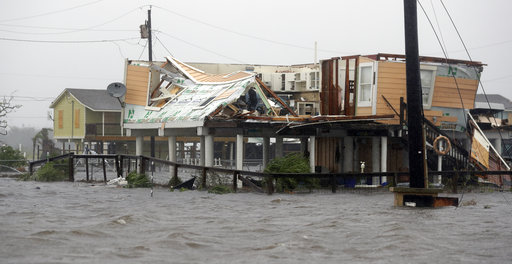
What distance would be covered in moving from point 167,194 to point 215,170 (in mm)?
2166

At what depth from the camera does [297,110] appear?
3738 cm

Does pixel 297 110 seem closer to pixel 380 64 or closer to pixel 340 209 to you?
pixel 380 64

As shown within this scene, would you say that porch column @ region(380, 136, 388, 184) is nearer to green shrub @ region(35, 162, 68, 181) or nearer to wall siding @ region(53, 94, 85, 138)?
green shrub @ region(35, 162, 68, 181)

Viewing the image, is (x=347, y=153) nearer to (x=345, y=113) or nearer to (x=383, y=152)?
(x=345, y=113)

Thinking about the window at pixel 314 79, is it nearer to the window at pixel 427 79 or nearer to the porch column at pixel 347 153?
the porch column at pixel 347 153

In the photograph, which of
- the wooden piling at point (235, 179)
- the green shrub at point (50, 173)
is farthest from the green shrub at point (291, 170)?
the green shrub at point (50, 173)

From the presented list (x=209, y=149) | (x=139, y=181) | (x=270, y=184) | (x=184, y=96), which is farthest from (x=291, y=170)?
(x=184, y=96)

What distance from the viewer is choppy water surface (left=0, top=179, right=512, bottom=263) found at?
1314cm

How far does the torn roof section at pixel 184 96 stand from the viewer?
3231cm

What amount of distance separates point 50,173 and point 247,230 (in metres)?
21.9

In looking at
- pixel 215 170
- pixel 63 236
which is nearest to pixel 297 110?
pixel 215 170

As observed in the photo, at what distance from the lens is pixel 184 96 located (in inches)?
1469

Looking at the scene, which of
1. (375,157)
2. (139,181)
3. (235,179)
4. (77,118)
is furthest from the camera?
(77,118)

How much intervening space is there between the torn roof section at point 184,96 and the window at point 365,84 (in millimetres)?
3767
